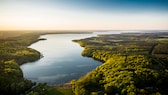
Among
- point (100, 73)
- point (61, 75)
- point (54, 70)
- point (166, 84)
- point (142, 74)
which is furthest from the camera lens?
point (54, 70)

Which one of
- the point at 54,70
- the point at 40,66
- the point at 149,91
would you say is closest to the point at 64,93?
the point at 149,91

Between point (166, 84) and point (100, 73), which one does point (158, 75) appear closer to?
point (166, 84)

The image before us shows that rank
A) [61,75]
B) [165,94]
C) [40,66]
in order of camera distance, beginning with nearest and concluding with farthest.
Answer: [165,94], [61,75], [40,66]

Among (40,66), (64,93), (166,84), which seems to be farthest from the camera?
(40,66)

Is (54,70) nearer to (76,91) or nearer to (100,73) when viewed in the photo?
(100,73)

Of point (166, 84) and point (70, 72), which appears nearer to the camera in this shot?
point (166, 84)

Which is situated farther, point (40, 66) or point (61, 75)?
point (40, 66)

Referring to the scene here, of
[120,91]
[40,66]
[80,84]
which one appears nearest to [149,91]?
[120,91]

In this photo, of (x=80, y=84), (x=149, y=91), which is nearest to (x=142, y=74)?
(x=149, y=91)

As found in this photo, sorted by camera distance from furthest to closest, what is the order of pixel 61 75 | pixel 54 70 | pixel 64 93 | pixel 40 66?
pixel 40 66 < pixel 54 70 < pixel 61 75 < pixel 64 93
